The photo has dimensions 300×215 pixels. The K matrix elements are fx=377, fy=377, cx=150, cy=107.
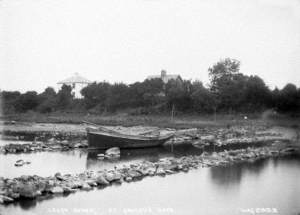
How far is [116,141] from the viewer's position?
2441cm

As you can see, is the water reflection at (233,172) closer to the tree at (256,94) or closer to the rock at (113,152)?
the rock at (113,152)

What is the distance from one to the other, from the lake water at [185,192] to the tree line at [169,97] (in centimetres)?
2202

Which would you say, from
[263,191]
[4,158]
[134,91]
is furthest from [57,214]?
[134,91]

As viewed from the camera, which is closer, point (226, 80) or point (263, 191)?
point (263, 191)

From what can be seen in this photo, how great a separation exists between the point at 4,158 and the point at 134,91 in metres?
27.7

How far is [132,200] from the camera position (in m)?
12.3

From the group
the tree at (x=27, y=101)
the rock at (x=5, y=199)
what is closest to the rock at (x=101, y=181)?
the rock at (x=5, y=199)

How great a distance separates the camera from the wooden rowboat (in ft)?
78.7

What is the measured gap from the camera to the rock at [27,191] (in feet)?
37.8

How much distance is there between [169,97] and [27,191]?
1324 inches

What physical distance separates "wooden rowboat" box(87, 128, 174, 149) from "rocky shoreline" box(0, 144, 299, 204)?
6.71 meters

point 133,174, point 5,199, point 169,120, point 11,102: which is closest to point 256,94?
point 169,120

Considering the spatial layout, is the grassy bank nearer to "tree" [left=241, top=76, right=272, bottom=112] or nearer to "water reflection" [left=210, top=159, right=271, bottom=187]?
"tree" [left=241, top=76, right=272, bottom=112]

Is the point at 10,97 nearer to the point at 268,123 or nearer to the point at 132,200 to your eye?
the point at 268,123
